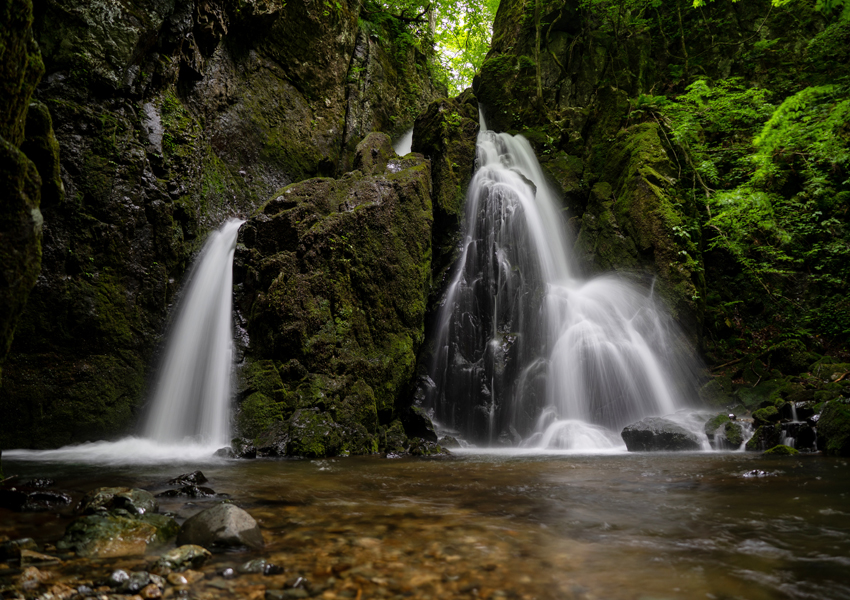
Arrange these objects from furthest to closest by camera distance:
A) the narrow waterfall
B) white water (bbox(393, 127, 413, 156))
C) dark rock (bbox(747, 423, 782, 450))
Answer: white water (bbox(393, 127, 413, 156)), the narrow waterfall, dark rock (bbox(747, 423, 782, 450))

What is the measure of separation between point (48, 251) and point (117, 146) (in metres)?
2.36

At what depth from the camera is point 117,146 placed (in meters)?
8.92

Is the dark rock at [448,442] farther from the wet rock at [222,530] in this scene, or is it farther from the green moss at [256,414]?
the wet rock at [222,530]

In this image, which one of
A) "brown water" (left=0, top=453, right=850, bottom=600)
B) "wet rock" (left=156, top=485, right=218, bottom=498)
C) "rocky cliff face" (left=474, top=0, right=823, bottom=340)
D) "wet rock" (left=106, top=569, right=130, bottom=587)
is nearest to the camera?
"wet rock" (left=106, top=569, right=130, bottom=587)

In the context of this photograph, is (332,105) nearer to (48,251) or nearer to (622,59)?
(48,251)

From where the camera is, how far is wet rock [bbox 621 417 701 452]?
8.00m

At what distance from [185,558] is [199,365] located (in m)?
7.06

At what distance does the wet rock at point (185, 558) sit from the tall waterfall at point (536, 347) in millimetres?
7791

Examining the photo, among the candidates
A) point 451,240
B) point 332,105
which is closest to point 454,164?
point 451,240

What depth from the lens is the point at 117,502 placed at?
340 cm

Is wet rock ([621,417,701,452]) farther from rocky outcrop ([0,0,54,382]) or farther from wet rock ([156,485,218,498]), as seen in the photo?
rocky outcrop ([0,0,54,382])

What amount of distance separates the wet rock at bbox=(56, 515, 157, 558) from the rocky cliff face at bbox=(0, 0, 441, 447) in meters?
6.47

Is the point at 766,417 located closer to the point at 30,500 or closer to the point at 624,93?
the point at 30,500

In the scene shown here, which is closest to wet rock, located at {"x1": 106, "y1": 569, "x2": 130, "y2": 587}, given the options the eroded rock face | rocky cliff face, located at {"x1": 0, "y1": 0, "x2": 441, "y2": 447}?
the eroded rock face
